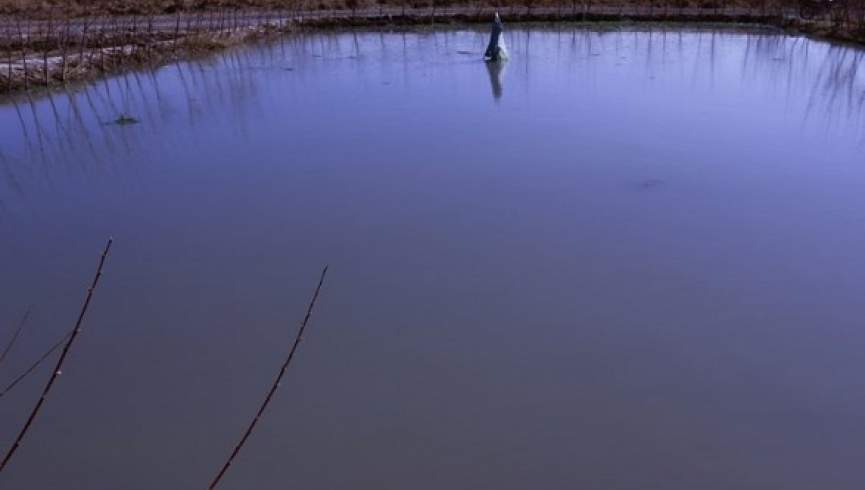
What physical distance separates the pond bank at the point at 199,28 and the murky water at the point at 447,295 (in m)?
1.73

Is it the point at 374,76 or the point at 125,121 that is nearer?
the point at 125,121

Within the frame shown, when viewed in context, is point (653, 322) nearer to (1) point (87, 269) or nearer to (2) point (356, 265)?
(2) point (356, 265)

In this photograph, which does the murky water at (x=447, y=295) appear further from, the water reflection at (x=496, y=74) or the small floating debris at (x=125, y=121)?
the water reflection at (x=496, y=74)

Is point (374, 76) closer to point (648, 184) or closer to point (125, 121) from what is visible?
point (125, 121)

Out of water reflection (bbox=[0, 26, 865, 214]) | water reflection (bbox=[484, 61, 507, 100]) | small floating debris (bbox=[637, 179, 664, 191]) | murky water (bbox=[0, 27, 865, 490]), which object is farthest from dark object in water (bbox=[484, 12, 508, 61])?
small floating debris (bbox=[637, 179, 664, 191])

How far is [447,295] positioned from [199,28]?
7885 mm

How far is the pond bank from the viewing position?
725cm

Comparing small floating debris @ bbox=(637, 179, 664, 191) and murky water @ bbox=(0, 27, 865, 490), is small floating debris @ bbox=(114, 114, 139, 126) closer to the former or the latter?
murky water @ bbox=(0, 27, 865, 490)

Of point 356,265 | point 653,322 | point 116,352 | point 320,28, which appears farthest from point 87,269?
point 320,28

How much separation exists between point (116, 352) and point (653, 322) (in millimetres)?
1800

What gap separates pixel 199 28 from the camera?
965 centimetres

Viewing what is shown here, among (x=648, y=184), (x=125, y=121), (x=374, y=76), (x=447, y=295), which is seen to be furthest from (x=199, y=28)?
(x=447, y=295)

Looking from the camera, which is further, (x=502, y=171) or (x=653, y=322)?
(x=502, y=171)

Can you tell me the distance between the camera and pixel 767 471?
6.54 feet
